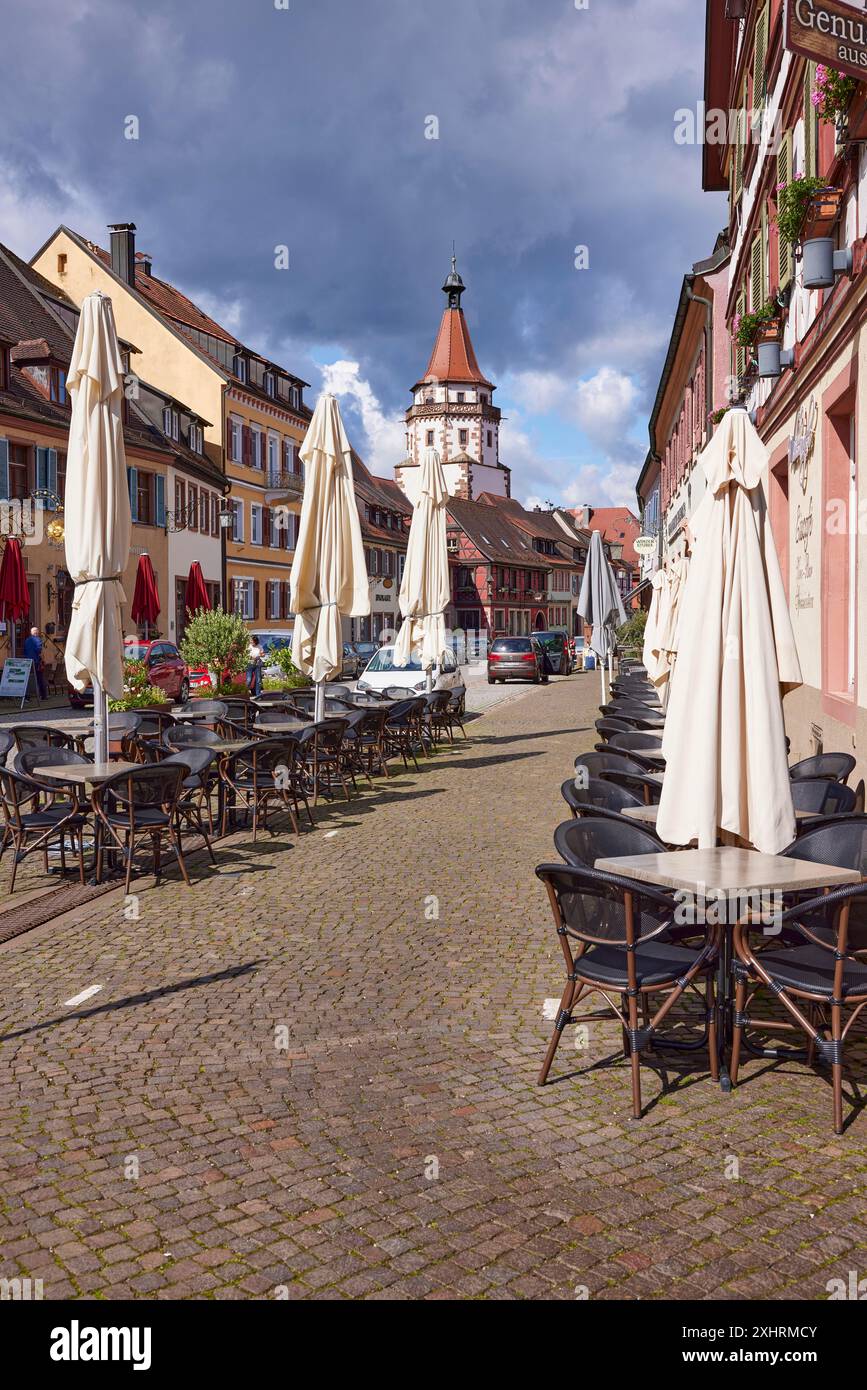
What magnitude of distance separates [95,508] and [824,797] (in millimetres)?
5815

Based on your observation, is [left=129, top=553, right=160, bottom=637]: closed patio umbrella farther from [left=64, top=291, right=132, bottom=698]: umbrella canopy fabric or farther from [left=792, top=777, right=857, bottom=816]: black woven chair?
[left=792, top=777, right=857, bottom=816]: black woven chair

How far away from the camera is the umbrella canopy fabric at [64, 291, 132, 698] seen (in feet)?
29.0

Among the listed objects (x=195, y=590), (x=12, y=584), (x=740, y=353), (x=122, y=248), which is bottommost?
(x=12, y=584)

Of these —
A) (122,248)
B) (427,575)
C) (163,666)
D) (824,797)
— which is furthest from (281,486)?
(824,797)

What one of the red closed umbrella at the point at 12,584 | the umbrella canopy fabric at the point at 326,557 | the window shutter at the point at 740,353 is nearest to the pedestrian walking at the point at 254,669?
the red closed umbrella at the point at 12,584

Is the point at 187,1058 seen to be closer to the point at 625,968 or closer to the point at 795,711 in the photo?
the point at 625,968

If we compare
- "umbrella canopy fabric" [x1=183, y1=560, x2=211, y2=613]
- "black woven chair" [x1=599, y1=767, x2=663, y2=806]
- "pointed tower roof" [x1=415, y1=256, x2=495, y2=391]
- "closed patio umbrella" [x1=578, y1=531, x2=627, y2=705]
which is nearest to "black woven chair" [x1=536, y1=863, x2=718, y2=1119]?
"black woven chair" [x1=599, y1=767, x2=663, y2=806]

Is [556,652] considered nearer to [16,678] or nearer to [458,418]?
[16,678]

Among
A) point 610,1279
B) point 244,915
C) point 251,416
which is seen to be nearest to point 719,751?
point 610,1279

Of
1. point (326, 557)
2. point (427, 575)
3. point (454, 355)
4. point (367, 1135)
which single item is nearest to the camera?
point (367, 1135)

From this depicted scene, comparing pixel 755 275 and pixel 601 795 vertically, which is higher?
pixel 755 275

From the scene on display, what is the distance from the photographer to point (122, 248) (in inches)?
1586

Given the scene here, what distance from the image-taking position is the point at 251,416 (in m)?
45.1

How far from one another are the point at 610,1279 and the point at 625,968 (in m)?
1.53
